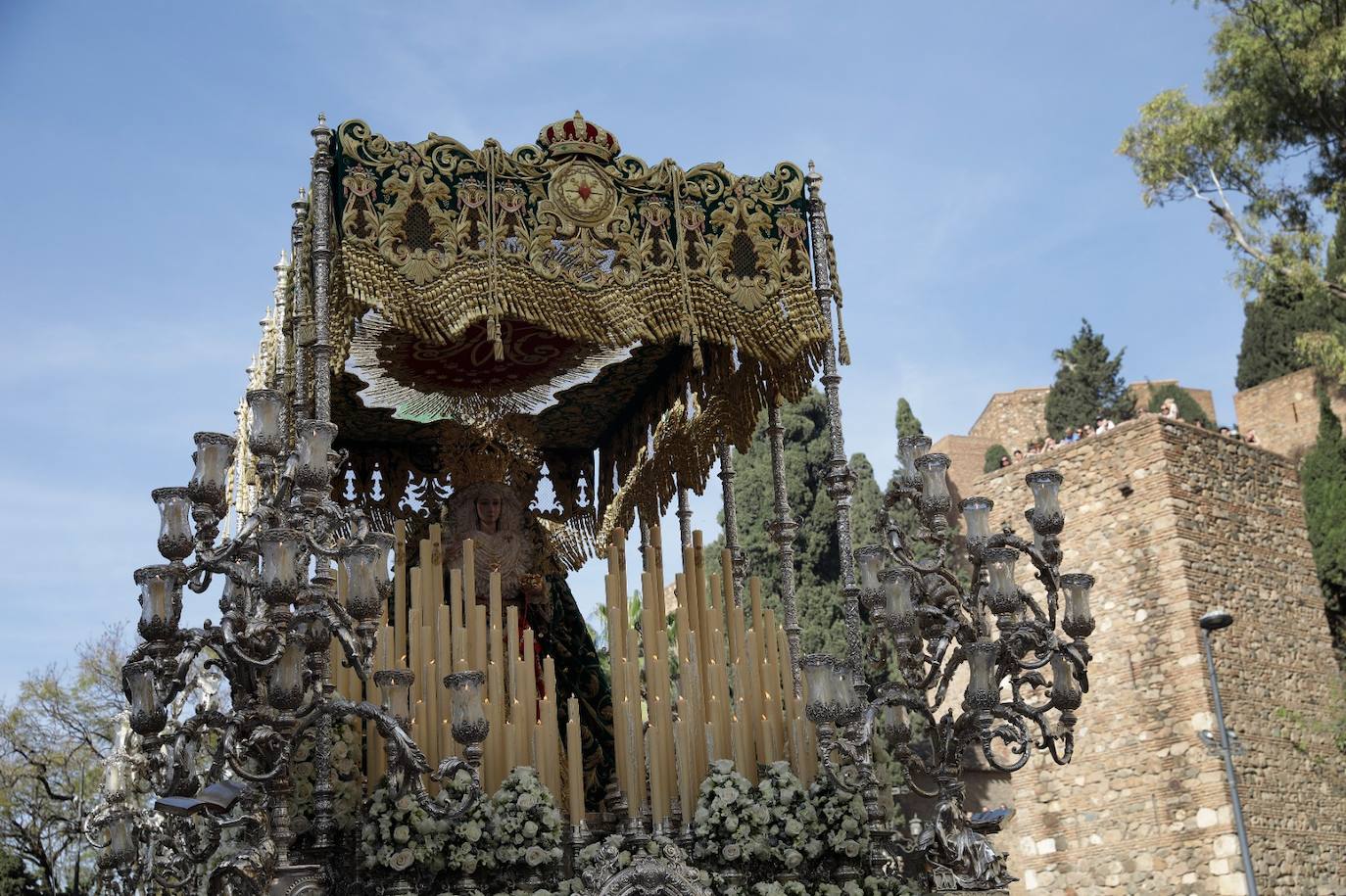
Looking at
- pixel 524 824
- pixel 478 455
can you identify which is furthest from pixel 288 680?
pixel 478 455

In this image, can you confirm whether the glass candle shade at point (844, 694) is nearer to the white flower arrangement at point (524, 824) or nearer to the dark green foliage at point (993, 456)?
the white flower arrangement at point (524, 824)

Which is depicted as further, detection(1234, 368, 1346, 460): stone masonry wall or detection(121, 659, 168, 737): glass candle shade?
detection(1234, 368, 1346, 460): stone masonry wall

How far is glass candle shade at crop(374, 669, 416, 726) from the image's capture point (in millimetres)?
6312

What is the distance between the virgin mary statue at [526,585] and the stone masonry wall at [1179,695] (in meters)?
12.7

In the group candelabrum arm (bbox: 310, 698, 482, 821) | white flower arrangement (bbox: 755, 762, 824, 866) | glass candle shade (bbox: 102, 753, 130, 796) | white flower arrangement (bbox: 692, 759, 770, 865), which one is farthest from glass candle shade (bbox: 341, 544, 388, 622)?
glass candle shade (bbox: 102, 753, 130, 796)

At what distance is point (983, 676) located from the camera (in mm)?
6969

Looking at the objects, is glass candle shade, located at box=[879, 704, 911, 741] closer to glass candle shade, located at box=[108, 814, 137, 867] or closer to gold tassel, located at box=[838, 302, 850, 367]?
gold tassel, located at box=[838, 302, 850, 367]

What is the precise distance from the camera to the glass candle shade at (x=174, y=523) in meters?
6.37

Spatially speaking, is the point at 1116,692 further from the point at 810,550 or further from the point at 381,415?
the point at 381,415

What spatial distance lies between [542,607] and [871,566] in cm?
288

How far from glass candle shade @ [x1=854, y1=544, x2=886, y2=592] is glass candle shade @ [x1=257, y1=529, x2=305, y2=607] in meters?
3.04

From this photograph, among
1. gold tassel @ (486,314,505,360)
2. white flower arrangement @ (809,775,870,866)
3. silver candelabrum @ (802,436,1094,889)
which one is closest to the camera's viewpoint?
silver candelabrum @ (802,436,1094,889)

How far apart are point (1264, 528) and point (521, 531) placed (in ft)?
53.1

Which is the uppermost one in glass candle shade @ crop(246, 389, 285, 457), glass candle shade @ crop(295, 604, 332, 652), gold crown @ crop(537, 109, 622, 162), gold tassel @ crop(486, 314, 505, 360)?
gold crown @ crop(537, 109, 622, 162)
